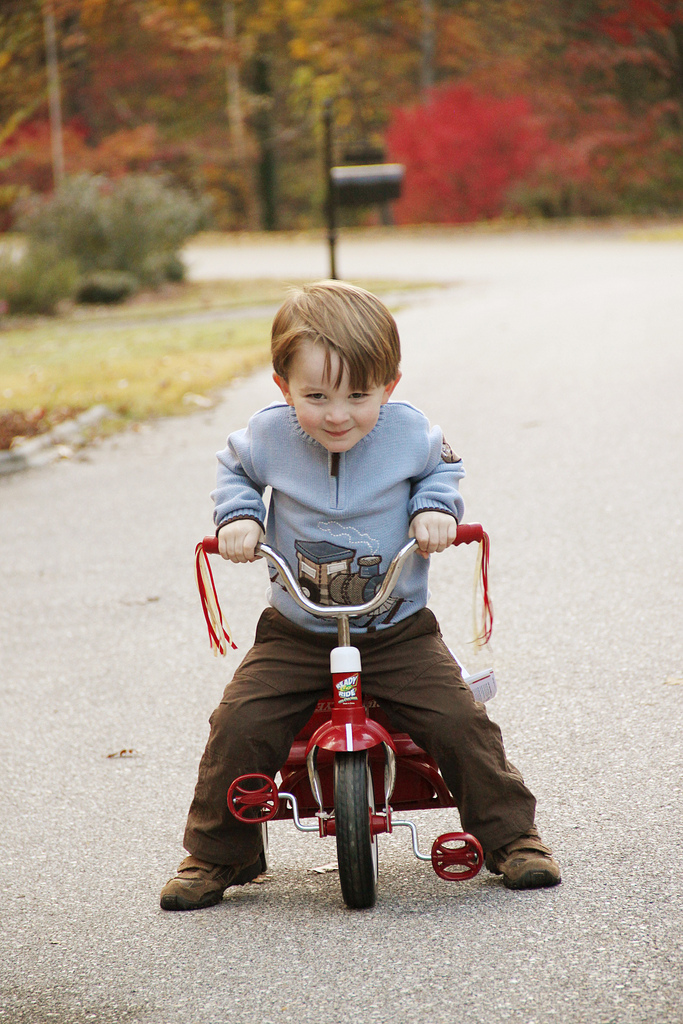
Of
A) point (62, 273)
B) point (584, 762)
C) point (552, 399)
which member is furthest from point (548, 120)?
point (584, 762)

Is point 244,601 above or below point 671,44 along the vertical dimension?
below

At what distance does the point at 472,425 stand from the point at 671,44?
23.0 meters

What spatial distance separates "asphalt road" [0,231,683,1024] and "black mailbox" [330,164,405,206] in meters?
5.71

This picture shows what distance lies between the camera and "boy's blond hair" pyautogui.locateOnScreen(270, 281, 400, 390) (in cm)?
253

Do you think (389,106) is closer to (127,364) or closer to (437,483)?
(127,364)

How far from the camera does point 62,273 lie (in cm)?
1717

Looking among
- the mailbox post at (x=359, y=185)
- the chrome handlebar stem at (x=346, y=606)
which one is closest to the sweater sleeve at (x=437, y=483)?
the chrome handlebar stem at (x=346, y=606)

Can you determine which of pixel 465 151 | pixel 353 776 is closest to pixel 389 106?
pixel 465 151

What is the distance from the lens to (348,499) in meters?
2.67

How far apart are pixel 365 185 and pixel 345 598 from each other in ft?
38.9

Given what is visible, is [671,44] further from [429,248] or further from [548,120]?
[429,248]

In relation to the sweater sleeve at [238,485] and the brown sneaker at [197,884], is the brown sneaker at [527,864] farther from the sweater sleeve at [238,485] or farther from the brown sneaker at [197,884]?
the sweater sleeve at [238,485]

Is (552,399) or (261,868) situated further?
(552,399)

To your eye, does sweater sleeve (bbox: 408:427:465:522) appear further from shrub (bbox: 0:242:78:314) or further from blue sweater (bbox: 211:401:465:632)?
shrub (bbox: 0:242:78:314)
